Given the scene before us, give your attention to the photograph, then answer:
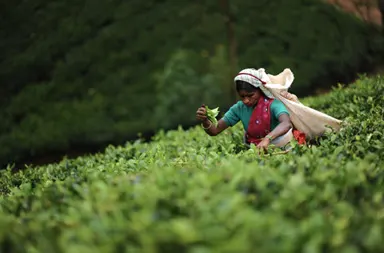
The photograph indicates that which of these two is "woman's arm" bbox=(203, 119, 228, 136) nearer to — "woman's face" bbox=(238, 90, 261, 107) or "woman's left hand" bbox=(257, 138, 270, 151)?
"woman's face" bbox=(238, 90, 261, 107)

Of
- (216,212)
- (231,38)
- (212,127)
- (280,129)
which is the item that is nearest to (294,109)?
(280,129)

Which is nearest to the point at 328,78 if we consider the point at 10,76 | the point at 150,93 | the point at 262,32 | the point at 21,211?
the point at 262,32

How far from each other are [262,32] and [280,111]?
5480 mm

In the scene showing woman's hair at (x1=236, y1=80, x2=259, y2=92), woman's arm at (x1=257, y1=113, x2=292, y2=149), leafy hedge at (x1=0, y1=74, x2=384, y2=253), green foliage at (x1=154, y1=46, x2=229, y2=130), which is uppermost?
green foliage at (x1=154, y1=46, x2=229, y2=130)

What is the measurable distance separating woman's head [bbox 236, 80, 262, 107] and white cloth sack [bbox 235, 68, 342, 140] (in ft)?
0.13

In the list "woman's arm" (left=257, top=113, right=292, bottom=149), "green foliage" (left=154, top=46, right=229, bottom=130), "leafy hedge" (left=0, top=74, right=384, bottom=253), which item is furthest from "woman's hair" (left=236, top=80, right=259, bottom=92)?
"green foliage" (left=154, top=46, right=229, bottom=130)

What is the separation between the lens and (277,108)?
4348 millimetres

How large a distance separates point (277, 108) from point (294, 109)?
254 millimetres

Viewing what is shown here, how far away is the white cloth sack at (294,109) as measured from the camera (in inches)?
171

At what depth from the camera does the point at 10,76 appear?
317 inches

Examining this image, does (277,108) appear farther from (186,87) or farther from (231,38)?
(231,38)

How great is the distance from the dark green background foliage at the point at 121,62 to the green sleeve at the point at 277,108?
4249 millimetres

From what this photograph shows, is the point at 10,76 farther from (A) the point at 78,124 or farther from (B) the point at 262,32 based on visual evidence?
(B) the point at 262,32

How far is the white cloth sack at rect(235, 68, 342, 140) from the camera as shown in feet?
14.3
